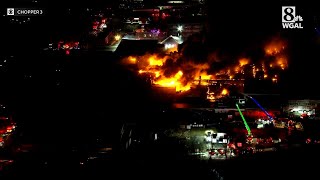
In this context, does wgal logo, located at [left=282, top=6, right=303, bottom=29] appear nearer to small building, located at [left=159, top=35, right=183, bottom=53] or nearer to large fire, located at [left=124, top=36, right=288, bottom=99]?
large fire, located at [left=124, top=36, right=288, bottom=99]

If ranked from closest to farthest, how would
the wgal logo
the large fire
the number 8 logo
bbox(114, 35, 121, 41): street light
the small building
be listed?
1. the number 8 logo
2. the wgal logo
3. the large fire
4. the small building
5. bbox(114, 35, 121, 41): street light

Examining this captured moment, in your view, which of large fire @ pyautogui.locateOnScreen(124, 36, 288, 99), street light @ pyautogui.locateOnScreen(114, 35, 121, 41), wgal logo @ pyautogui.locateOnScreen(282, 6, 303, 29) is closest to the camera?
wgal logo @ pyautogui.locateOnScreen(282, 6, 303, 29)

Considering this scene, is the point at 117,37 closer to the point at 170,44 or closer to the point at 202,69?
the point at 170,44

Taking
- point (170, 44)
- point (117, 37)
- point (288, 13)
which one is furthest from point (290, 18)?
point (117, 37)

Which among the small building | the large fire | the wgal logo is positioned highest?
the wgal logo

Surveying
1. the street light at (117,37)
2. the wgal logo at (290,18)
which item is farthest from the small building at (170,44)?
the wgal logo at (290,18)

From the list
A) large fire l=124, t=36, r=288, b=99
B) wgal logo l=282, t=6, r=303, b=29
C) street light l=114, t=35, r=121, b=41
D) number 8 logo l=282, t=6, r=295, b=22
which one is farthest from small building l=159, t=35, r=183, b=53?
number 8 logo l=282, t=6, r=295, b=22

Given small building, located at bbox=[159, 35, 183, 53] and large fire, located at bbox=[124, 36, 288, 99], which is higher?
small building, located at bbox=[159, 35, 183, 53]

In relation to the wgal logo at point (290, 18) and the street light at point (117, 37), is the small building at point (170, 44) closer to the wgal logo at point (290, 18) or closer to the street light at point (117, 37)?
the street light at point (117, 37)
